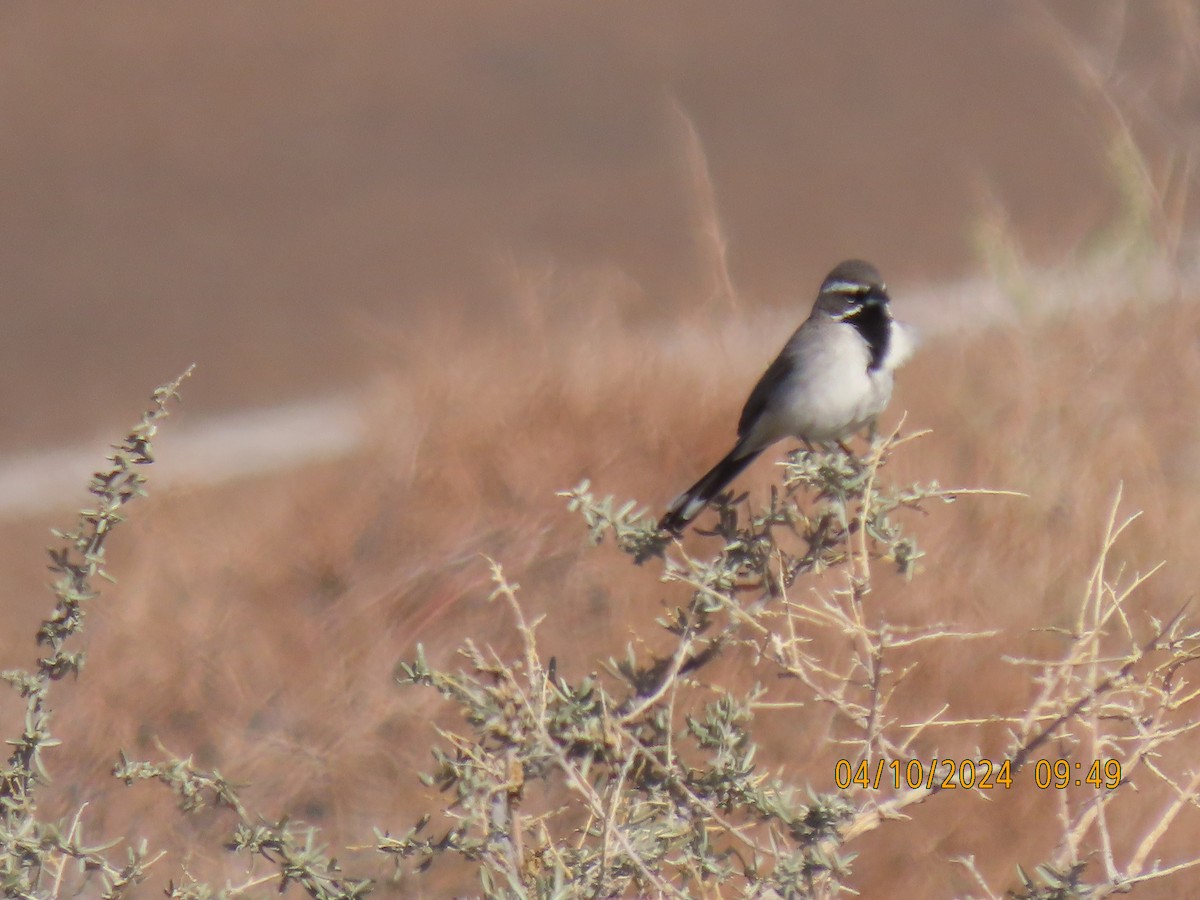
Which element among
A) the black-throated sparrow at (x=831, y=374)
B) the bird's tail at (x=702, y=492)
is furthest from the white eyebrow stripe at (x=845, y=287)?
the bird's tail at (x=702, y=492)

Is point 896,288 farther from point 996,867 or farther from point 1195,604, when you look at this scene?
point 996,867

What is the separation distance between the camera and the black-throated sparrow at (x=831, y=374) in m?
4.68

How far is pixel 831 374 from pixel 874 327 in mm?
257

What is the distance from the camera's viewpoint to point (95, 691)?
5117 millimetres

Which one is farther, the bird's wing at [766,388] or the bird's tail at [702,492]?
the bird's wing at [766,388]

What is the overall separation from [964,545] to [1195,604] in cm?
78

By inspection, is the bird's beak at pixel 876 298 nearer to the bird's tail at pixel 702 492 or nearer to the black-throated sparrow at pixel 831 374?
the black-throated sparrow at pixel 831 374

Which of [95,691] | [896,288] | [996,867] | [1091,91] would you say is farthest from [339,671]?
[896,288]

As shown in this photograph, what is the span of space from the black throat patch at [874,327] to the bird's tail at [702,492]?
496mm

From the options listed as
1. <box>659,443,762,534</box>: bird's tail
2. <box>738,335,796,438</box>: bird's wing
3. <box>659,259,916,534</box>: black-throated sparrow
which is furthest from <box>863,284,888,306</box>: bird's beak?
<box>659,443,762,534</box>: bird's tail

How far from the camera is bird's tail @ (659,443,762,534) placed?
381 centimetres

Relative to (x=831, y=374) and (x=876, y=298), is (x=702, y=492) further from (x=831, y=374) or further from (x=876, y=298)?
(x=876, y=298)

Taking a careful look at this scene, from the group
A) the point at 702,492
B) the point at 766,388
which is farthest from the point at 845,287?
the point at 702,492

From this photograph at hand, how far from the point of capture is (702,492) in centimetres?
432
